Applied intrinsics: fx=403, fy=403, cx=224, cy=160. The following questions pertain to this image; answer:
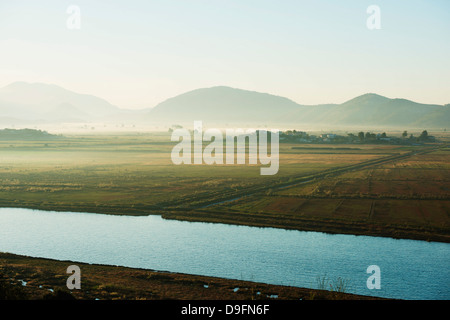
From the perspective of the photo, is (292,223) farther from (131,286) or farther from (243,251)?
(131,286)

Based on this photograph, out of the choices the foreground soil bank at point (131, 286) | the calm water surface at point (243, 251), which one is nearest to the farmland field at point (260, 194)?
the calm water surface at point (243, 251)

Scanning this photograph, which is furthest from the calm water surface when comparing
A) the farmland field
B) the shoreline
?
the farmland field

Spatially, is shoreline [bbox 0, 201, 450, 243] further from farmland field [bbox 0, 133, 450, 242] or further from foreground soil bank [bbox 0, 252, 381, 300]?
foreground soil bank [bbox 0, 252, 381, 300]

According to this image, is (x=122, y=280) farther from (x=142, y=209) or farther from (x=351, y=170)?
(x=351, y=170)
